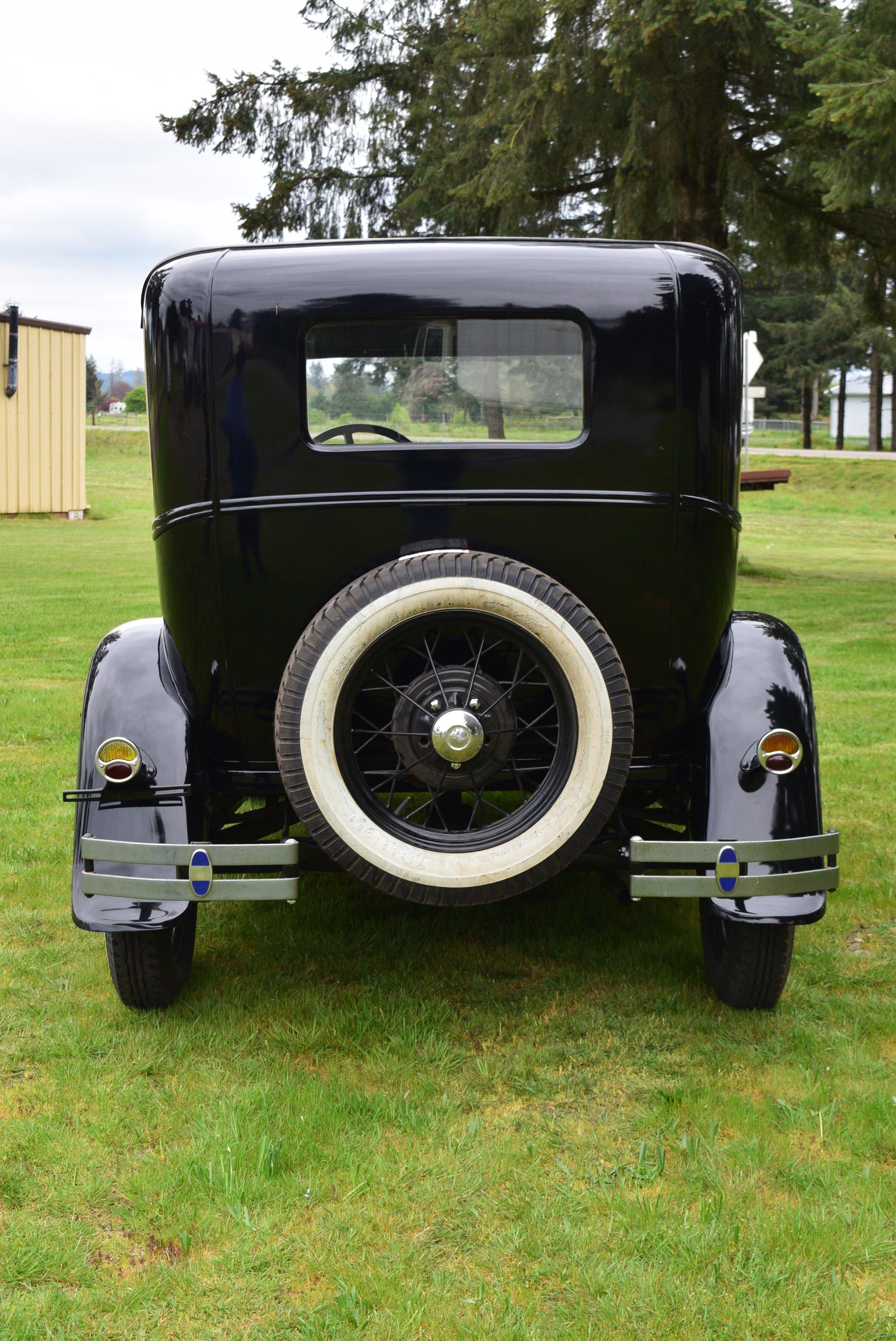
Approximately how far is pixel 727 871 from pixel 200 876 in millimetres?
1411

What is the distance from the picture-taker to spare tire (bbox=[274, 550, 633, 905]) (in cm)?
288

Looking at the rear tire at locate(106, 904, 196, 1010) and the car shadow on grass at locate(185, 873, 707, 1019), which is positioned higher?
the rear tire at locate(106, 904, 196, 1010)

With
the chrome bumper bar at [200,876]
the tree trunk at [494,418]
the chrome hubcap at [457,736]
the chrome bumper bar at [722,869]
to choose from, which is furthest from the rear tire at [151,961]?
the tree trunk at [494,418]

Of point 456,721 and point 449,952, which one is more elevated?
point 456,721

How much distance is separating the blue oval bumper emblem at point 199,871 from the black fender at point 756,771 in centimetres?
138

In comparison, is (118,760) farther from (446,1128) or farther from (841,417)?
(841,417)

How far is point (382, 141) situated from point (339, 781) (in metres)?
14.7

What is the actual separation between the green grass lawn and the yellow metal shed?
2128 centimetres

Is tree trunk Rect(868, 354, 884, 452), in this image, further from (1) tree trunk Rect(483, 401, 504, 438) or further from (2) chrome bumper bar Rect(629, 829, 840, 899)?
(2) chrome bumper bar Rect(629, 829, 840, 899)

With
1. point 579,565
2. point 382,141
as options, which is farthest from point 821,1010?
point 382,141

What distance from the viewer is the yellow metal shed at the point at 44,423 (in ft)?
78.1

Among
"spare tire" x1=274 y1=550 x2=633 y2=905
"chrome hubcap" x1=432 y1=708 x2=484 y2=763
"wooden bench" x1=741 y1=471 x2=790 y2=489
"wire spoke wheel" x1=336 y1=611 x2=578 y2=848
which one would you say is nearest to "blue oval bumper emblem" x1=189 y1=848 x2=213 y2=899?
"spare tire" x1=274 y1=550 x2=633 y2=905

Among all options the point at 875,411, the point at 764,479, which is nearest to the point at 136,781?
the point at 764,479

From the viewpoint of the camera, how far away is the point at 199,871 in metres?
3.02
